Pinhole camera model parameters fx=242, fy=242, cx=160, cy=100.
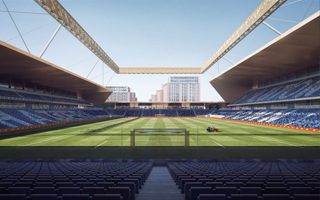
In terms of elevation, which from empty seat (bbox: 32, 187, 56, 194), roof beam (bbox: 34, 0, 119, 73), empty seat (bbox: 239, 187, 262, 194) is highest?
roof beam (bbox: 34, 0, 119, 73)

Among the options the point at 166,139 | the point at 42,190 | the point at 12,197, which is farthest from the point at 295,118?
the point at 12,197

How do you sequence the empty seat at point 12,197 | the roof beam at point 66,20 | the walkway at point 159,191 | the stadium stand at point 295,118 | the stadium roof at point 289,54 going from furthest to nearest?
the stadium stand at point 295,118 < the roof beam at point 66,20 < the stadium roof at point 289,54 < the walkway at point 159,191 < the empty seat at point 12,197

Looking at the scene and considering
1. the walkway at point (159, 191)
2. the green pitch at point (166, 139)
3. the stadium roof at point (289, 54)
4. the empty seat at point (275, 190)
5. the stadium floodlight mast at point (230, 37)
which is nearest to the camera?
the empty seat at point (275, 190)

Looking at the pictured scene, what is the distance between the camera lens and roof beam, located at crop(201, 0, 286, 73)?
32781mm

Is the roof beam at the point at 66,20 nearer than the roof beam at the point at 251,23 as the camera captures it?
Yes

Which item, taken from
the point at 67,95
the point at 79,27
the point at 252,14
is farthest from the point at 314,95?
the point at 67,95

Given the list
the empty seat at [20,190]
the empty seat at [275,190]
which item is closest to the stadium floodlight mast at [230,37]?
the empty seat at [20,190]

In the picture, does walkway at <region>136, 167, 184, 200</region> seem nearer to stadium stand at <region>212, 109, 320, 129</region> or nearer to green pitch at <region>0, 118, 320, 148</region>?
green pitch at <region>0, 118, 320, 148</region>

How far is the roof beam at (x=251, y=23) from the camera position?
32.8m

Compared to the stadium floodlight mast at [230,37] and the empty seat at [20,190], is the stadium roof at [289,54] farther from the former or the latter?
the empty seat at [20,190]

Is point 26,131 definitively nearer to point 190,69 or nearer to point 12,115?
point 12,115

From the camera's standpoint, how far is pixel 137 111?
112438 millimetres

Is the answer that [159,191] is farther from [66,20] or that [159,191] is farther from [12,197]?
[66,20]

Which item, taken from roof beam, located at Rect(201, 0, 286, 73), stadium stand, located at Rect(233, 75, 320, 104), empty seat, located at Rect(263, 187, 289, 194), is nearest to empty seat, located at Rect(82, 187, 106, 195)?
empty seat, located at Rect(263, 187, 289, 194)
